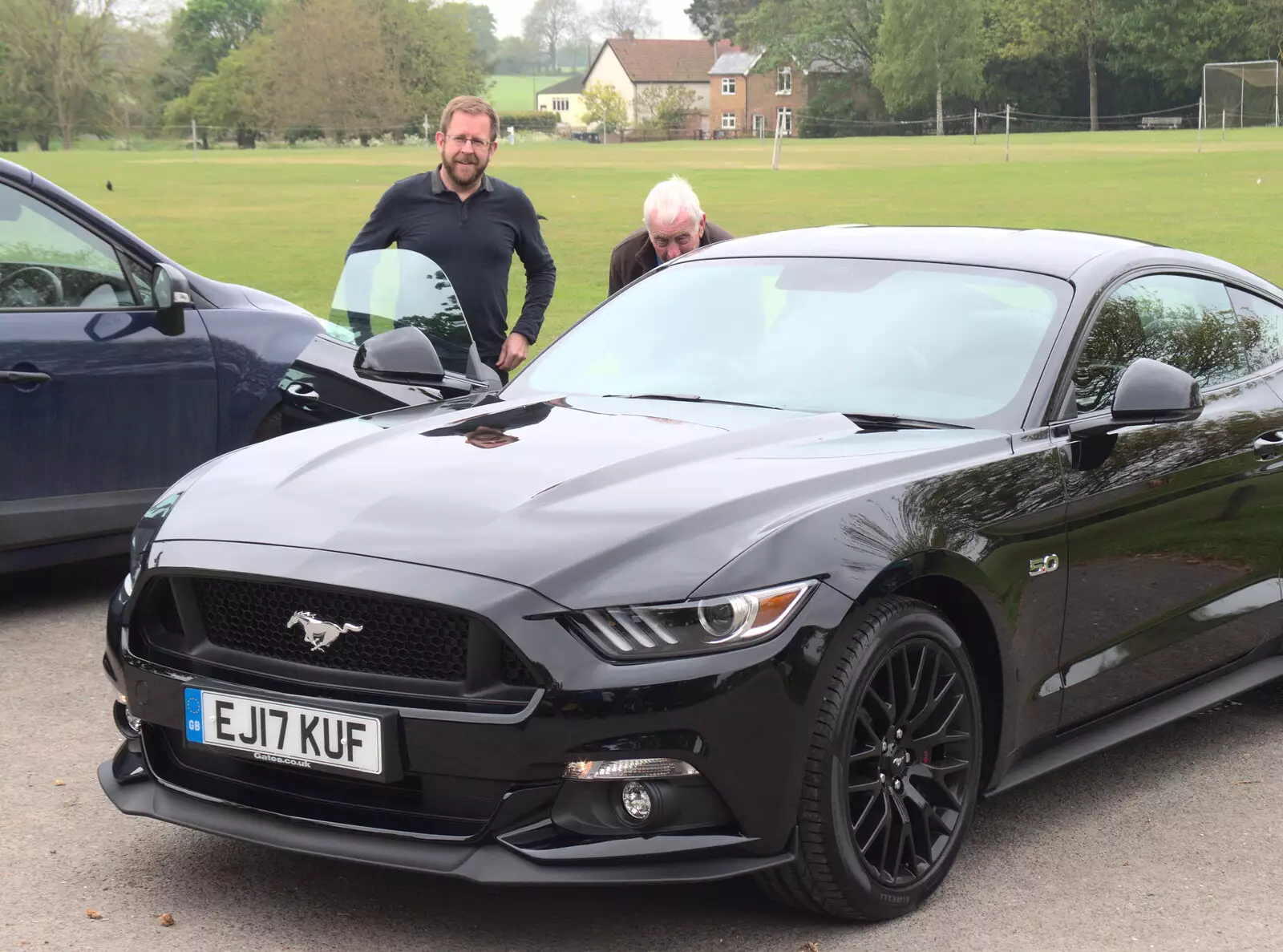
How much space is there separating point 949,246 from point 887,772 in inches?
72.7

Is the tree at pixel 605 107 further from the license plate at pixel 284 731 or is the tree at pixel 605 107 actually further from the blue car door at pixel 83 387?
the license plate at pixel 284 731

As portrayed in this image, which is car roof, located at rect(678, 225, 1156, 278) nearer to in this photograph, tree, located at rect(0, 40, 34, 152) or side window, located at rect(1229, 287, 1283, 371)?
side window, located at rect(1229, 287, 1283, 371)

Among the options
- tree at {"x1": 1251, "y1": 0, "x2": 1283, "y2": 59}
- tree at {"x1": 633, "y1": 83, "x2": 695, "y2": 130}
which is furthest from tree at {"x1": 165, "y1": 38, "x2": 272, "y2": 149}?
tree at {"x1": 1251, "y1": 0, "x2": 1283, "y2": 59}

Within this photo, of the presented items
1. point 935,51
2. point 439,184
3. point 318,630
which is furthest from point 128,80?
point 318,630

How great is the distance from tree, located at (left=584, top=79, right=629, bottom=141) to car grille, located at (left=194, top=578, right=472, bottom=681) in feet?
479

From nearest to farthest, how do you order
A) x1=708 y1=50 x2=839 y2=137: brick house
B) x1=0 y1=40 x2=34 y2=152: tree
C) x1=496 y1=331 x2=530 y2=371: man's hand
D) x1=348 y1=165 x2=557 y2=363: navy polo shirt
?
x1=496 y1=331 x2=530 y2=371: man's hand → x1=348 y1=165 x2=557 y2=363: navy polo shirt → x1=0 y1=40 x2=34 y2=152: tree → x1=708 y1=50 x2=839 y2=137: brick house

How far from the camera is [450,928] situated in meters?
3.74

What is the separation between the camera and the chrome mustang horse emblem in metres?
3.50

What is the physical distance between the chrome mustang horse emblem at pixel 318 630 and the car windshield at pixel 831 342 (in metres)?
1.50

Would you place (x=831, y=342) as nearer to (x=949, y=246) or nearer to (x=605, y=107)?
(x=949, y=246)

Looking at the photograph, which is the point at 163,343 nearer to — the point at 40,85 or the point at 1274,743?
the point at 1274,743

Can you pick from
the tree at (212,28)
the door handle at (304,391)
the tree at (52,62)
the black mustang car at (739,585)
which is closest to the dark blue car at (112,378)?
the door handle at (304,391)

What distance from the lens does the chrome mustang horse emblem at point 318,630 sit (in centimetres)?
350

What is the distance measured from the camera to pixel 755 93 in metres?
146
